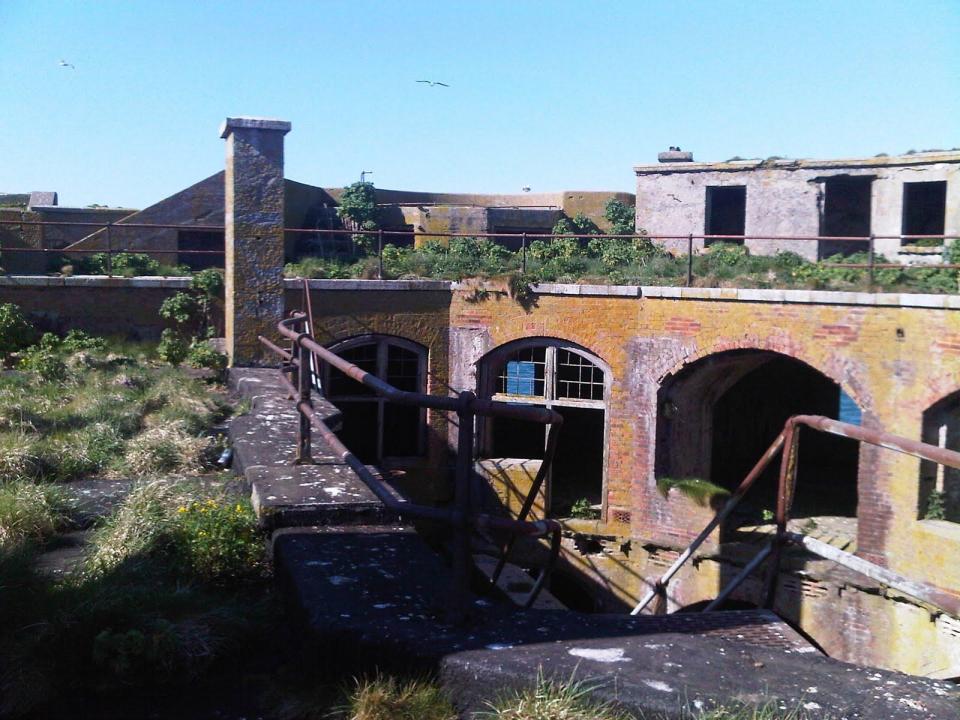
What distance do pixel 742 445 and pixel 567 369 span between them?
5.66 m

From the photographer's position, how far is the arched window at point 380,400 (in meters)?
14.3

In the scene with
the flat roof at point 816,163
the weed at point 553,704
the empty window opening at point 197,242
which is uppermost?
the flat roof at point 816,163

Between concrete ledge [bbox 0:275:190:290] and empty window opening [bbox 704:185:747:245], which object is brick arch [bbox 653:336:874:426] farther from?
empty window opening [bbox 704:185:747:245]

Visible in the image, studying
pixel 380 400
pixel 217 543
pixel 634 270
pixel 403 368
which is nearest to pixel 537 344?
pixel 634 270

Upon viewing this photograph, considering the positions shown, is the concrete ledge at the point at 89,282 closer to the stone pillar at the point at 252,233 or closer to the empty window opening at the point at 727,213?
the stone pillar at the point at 252,233

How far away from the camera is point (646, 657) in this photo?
280cm

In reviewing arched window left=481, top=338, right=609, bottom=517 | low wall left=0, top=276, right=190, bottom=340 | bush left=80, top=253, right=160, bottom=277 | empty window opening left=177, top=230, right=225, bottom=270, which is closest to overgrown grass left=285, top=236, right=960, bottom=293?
arched window left=481, top=338, right=609, bottom=517

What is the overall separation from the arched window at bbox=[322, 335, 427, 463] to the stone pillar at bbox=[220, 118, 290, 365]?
2974 millimetres

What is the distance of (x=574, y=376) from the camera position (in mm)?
14344

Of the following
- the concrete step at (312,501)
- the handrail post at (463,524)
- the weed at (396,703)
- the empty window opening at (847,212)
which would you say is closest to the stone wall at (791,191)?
the empty window opening at (847,212)

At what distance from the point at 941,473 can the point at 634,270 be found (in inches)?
199

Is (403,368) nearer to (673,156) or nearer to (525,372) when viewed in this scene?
(525,372)

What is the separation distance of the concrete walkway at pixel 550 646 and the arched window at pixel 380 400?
1026 centimetres

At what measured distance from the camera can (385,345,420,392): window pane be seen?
14594mm
